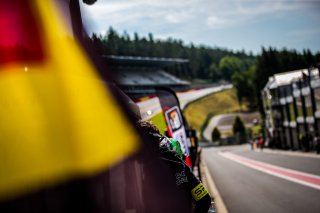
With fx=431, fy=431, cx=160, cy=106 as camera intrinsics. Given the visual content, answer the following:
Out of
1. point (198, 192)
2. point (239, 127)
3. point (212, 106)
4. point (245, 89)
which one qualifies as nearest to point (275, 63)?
point (245, 89)

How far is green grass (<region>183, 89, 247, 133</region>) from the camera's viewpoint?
4597 inches

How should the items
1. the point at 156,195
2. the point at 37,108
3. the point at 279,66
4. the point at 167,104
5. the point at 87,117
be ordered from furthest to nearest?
the point at 279,66
the point at 167,104
the point at 156,195
the point at 87,117
the point at 37,108

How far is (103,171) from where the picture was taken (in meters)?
1.85

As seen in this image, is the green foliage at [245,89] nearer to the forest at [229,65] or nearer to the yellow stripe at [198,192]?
the forest at [229,65]

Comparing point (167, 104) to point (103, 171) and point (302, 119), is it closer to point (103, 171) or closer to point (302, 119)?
point (103, 171)

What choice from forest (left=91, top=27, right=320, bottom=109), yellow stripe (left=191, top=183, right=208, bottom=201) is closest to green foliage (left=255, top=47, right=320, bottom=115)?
forest (left=91, top=27, right=320, bottom=109)

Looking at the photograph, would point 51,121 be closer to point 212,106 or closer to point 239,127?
point 239,127

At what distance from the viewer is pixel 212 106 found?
133 metres

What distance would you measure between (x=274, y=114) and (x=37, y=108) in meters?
55.8

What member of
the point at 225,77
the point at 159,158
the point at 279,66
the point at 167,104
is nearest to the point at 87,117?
the point at 159,158

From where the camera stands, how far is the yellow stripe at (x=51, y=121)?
162 centimetres

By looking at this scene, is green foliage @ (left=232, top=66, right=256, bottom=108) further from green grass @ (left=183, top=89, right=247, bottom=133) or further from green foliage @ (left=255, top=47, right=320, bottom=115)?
green foliage @ (left=255, top=47, right=320, bottom=115)

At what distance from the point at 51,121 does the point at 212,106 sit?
132138mm

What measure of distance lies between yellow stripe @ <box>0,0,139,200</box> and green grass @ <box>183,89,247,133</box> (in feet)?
352
